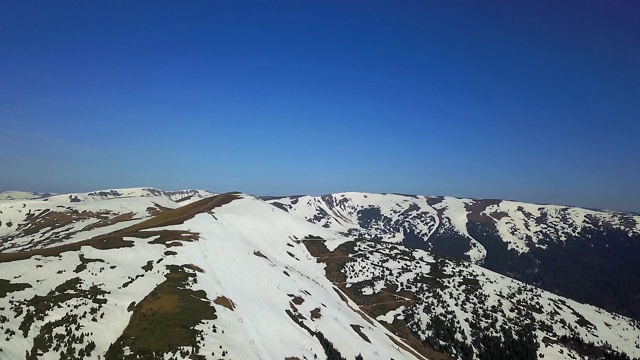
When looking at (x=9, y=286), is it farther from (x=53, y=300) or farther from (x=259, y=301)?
(x=259, y=301)

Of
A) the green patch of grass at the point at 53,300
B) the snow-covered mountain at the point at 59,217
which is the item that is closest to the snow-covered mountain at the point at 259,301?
the green patch of grass at the point at 53,300

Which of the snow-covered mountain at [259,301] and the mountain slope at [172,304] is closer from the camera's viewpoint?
the mountain slope at [172,304]

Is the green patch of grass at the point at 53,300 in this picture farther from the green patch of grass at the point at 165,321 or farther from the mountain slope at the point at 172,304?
the green patch of grass at the point at 165,321

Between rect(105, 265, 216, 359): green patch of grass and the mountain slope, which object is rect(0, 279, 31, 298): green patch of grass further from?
rect(105, 265, 216, 359): green patch of grass

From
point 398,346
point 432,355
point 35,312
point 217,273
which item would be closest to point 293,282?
point 217,273

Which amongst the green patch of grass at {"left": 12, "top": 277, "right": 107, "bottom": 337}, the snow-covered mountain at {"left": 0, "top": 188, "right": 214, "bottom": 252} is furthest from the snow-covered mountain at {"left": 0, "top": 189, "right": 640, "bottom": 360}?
the snow-covered mountain at {"left": 0, "top": 188, "right": 214, "bottom": 252}

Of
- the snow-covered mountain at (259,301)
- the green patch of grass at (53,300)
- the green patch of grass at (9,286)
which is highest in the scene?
the green patch of grass at (9,286)
